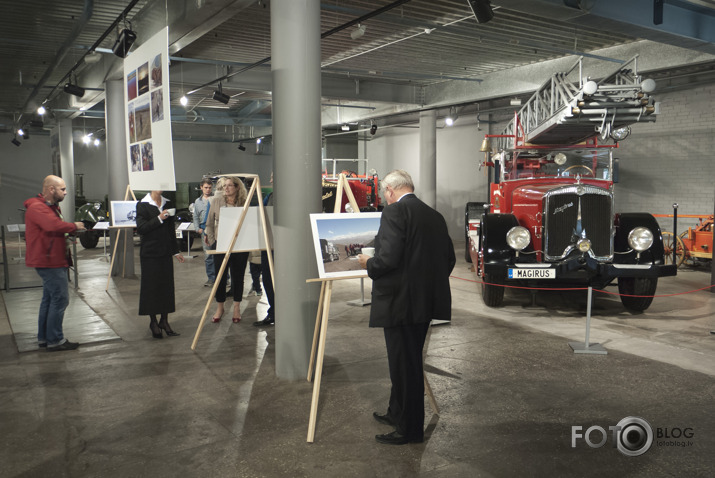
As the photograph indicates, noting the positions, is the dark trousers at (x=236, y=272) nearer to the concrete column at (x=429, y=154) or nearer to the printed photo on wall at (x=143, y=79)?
the printed photo on wall at (x=143, y=79)

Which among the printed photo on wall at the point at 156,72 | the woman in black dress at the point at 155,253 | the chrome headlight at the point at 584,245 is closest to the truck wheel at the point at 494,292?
the chrome headlight at the point at 584,245

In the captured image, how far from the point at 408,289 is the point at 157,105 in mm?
2507

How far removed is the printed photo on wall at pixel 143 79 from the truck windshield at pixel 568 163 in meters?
5.29

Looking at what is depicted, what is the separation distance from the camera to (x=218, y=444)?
3.29 m

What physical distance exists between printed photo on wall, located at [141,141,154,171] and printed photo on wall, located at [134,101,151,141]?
0.06 metres

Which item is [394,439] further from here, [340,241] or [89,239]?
[89,239]

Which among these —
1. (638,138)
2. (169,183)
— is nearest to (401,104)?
(638,138)

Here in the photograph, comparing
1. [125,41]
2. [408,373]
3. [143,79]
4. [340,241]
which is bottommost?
[408,373]

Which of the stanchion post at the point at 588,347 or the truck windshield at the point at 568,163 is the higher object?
the truck windshield at the point at 568,163

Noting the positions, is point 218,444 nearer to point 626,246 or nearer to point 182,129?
point 626,246

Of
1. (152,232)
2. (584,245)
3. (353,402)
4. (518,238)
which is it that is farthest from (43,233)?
(584,245)

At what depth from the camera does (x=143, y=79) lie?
177 inches

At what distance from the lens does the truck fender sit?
643 cm

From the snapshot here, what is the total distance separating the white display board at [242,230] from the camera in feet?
17.2
